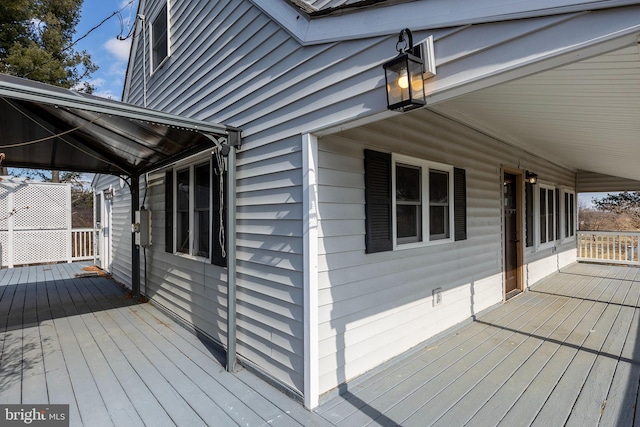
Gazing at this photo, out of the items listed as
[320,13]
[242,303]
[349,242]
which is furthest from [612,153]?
[242,303]

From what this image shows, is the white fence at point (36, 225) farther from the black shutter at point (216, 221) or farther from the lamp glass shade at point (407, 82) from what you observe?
the lamp glass shade at point (407, 82)

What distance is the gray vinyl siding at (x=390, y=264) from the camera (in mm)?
2576

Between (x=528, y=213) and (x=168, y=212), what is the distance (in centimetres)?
604

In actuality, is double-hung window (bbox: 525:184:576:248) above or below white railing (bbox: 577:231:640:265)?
above

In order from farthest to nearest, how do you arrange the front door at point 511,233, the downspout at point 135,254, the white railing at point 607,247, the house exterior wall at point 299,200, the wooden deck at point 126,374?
the white railing at point 607,247 → the downspout at point 135,254 → the front door at point 511,233 → the house exterior wall at point 299,200 → the wooden deck at point 126,374

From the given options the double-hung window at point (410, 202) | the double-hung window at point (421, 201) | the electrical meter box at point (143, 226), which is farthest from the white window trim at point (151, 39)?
the double-hung window at point (421, 201)

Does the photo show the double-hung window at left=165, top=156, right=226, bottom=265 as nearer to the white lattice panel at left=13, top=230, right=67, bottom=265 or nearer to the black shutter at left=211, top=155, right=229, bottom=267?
the black shutter at left=211, top=155, right=229, bottom=267

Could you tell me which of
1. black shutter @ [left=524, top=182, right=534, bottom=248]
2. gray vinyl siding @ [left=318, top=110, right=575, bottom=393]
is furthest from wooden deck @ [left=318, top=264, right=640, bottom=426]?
black shutter @ [left=524, top=182, right=534, bottom=248]

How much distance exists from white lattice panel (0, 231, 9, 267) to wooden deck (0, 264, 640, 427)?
5.62 meters

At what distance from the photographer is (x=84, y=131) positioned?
3484 mm

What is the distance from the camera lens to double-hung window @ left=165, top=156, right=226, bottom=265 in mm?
3482

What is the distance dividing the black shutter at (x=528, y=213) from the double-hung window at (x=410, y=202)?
2.49m

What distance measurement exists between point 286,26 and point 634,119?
10.7 ft

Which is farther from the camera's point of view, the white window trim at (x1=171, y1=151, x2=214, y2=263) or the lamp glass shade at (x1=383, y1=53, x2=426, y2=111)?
the white window trim at (x1=171, y1=151, x2=214, y2=263)
